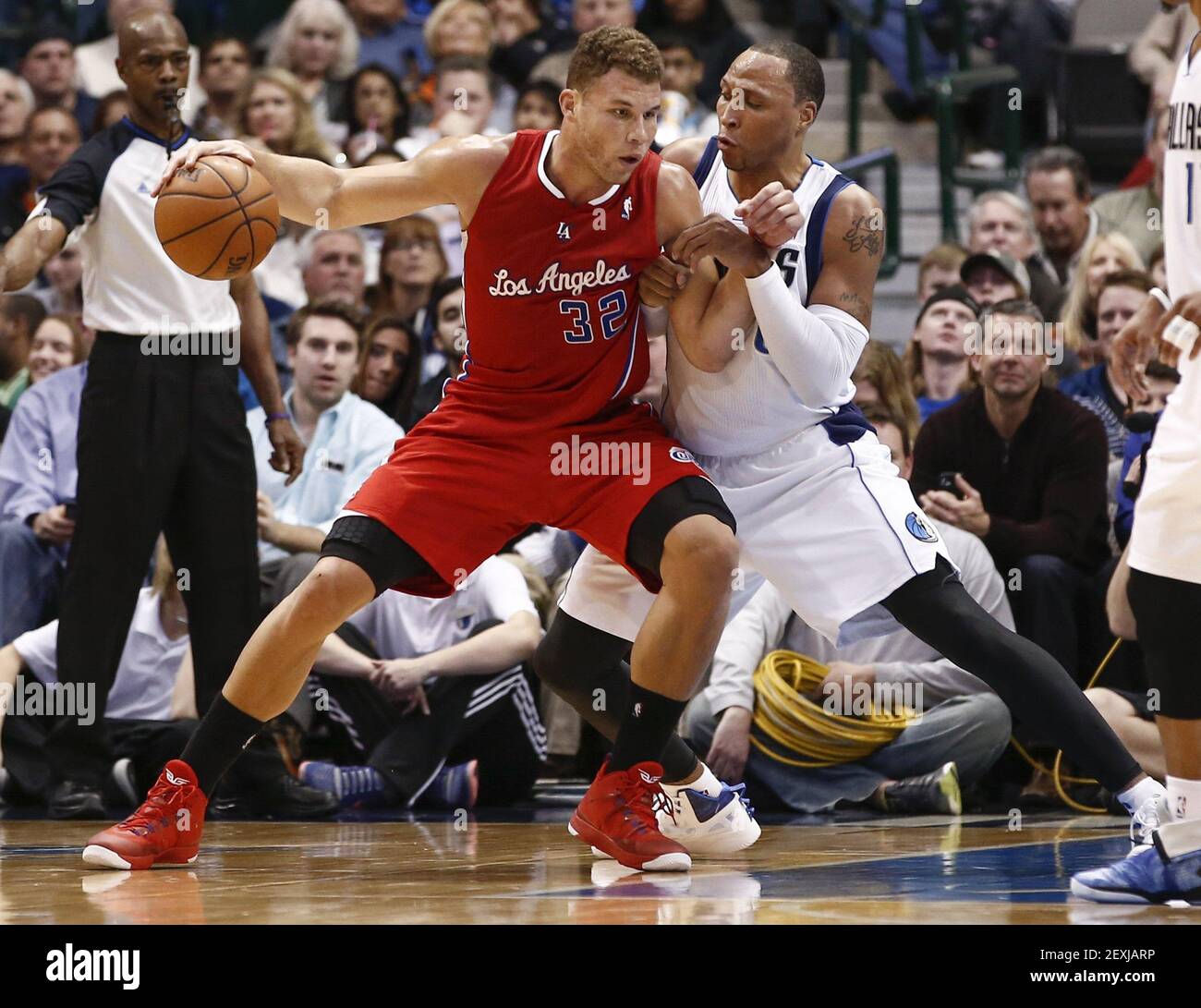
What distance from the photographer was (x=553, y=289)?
419cm

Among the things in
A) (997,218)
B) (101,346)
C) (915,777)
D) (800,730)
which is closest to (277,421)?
(101,346)

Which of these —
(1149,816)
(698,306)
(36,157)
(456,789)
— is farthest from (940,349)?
(36,157)

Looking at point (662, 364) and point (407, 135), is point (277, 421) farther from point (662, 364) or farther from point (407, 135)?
point (407, 135)

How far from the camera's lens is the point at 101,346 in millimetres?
5574

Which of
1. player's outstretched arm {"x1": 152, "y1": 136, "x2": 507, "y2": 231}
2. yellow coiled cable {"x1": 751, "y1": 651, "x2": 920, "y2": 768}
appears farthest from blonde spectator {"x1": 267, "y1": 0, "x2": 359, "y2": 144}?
player's outstretched arm {"x1": 152, "y1": 136, "x2": 507, "y2": 231}

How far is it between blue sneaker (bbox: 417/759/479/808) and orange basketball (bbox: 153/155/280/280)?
262 centimetres

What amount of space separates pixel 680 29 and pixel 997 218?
3.02 metres

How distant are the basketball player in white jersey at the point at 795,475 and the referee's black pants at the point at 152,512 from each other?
1576 mm

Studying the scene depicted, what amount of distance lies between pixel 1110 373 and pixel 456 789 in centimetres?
289

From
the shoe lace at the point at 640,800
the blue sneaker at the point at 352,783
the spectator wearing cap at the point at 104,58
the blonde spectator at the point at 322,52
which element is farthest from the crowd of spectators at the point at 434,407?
the shoe lace at the point at 640,800

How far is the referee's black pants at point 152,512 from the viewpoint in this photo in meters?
5.53

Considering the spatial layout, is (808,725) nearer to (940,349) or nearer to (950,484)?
(950,484)

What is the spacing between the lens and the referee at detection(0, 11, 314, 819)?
5.52 meters
